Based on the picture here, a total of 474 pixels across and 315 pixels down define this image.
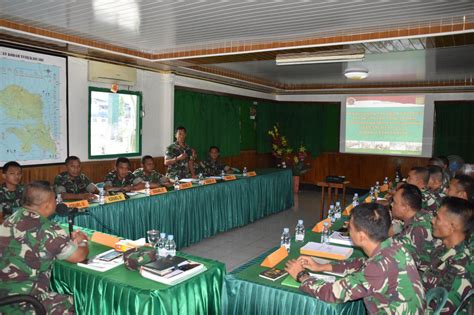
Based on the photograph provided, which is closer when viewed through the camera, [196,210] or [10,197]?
[10,197]

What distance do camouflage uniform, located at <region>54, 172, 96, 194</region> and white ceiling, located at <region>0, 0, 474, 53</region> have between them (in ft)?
5.62

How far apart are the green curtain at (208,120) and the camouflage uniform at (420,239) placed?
5.15m

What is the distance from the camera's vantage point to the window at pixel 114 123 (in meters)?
5.54

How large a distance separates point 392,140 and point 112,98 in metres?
6.48

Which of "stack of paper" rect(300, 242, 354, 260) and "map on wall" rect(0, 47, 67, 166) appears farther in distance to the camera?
"map on wall" rect(0, 47, 67, 166)

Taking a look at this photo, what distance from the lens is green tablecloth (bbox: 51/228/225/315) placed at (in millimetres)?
1837

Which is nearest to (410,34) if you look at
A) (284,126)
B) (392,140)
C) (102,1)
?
(102,1)

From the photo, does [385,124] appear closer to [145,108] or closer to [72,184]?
[145,108]

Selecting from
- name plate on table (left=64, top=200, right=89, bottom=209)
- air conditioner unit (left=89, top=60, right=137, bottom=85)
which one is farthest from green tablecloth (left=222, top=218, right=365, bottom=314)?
air conditioner unit (left=89, top=60, right=137, bottom=85)

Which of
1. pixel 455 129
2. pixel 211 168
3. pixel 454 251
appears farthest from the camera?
pixel 455 129

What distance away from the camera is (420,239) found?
2436 mm

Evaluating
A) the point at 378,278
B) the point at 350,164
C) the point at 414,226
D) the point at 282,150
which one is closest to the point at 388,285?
the point at 378,278

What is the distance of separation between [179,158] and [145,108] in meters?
1.21

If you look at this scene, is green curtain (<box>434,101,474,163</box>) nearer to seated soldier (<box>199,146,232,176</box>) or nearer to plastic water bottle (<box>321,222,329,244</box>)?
seated soldier (<box>199,146,232,176</box>)
